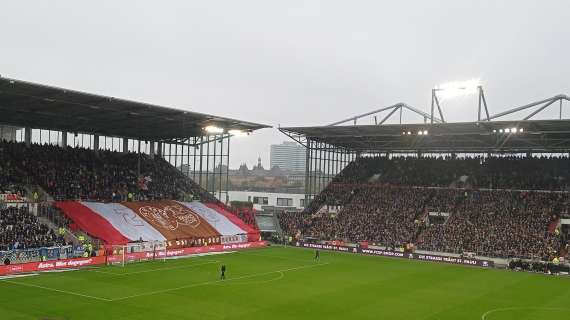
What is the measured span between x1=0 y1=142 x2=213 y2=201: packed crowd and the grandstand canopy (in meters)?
A: 14.9

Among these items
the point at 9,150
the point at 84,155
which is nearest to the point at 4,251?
the point at 9,150

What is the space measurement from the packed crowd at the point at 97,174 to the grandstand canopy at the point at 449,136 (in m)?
14.9

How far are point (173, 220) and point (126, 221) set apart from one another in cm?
550

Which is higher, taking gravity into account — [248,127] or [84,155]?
[248,127]

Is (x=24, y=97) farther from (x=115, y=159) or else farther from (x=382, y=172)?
(x=382, y=172)

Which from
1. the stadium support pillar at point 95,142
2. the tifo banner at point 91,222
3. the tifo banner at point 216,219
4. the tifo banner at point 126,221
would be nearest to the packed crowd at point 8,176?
the tifo banner at point 91,222

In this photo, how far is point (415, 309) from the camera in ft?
88.4

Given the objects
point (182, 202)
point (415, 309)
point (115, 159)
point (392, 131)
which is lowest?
point (415, 309)

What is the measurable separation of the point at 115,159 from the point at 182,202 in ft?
27.9

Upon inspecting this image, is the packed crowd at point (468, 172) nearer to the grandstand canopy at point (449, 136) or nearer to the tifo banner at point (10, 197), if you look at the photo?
the grandstand canopy at point (449, 136)

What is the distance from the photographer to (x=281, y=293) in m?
30.2

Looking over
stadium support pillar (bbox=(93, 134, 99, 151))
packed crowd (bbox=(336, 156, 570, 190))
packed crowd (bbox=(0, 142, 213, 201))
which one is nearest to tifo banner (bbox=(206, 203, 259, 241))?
packed crowd (bbox=(0, 142, 213, 201))

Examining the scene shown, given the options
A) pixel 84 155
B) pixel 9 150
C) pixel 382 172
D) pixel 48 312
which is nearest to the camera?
pixel 48 312

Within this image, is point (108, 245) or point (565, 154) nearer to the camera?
point (108, 245)
